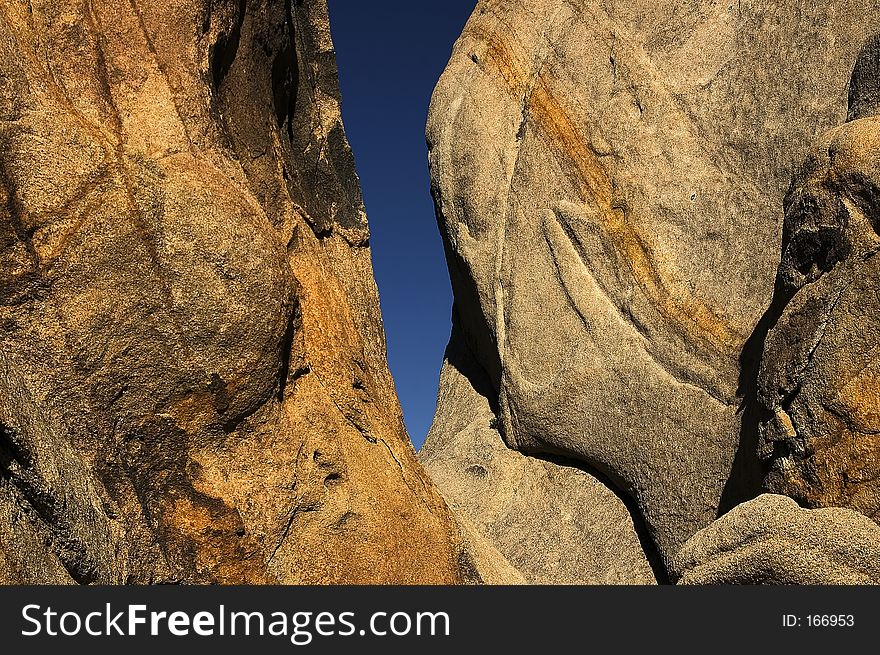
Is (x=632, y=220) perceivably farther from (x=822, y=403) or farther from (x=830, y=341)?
(x=822, y=403)

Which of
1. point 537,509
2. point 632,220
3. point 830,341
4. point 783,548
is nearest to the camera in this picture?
point 783,548

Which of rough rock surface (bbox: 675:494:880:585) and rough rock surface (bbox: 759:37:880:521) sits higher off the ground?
rough rock surface (bbox: 759:37:880:521)

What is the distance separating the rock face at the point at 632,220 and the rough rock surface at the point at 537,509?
1.4 inches

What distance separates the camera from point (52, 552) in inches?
148

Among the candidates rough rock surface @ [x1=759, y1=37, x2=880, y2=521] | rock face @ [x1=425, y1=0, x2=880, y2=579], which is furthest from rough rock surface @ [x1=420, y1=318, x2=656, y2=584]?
rough rock surface @ [x1=759, y1=37, x2=880, y2=521]

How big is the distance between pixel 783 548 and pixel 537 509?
3.15m

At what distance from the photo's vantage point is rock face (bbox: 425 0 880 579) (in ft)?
20.6

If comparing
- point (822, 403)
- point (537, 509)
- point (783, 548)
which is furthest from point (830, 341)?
point (537, 509)

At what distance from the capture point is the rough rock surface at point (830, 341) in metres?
4.64

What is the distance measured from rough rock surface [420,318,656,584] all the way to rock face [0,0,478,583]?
5.48ft

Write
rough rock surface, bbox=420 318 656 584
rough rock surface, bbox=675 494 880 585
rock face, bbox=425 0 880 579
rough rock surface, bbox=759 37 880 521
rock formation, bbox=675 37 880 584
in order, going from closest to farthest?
rough rock surface, bbox=675 494 880 585 → rock formation, bbox=675 37 880 584 → rough rock surface, bbox=759 37 880 521 → rock face, bbox=425 0 880 579 → rough rock surface, bbox=420 318 656 584

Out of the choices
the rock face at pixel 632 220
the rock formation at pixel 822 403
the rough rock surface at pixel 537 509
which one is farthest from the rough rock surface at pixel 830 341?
the rough rock surface at pixel 537 509

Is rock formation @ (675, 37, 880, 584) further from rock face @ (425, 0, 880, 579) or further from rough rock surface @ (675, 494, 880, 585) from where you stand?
rock face @ (425, 0, 880, 579)

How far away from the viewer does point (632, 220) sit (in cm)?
700
